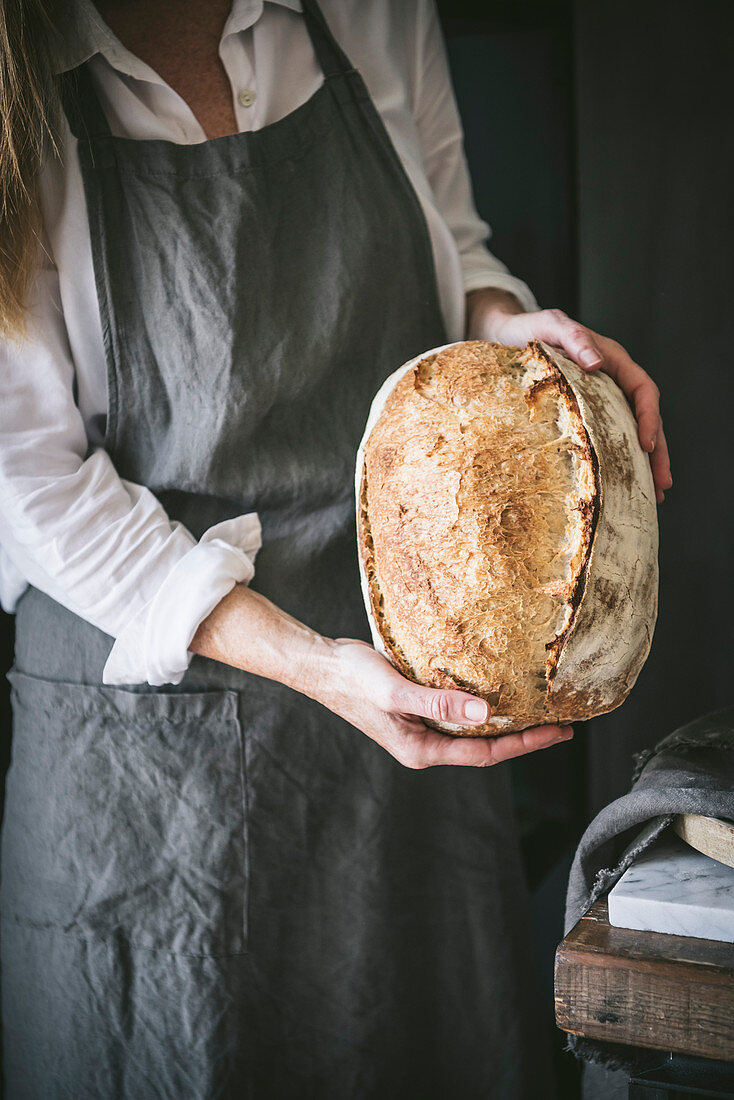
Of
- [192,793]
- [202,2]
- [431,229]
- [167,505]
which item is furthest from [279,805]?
[202,2]

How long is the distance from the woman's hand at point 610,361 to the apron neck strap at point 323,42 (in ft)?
1.42

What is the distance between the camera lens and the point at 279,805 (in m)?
1.13

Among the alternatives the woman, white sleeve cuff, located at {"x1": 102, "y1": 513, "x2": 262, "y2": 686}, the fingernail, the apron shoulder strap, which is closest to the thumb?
the fingernail

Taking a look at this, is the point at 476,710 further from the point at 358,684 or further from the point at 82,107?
the point at 82,107

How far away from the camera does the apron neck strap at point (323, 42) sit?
1142mm

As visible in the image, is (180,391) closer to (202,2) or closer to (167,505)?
(167,505)

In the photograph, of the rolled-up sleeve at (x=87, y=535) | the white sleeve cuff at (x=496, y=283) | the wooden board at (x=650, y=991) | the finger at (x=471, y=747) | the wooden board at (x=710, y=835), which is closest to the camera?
the wooden board at (x=650, y=991)

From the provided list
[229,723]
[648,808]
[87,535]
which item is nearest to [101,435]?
[87,535]

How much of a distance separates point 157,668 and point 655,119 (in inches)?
49.5

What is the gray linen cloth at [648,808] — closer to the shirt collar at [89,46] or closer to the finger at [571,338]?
the finger at [571,338]

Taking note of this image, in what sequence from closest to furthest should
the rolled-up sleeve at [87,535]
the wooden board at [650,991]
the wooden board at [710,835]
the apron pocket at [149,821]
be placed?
the wooden board at [650,991] → the wooden board at [710,835] → the rolled-up sleeve at [87,535] → the apron pocket at [149,821]

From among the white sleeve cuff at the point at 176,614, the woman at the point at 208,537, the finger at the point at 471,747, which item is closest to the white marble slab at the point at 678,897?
the finger at the point at 471,747

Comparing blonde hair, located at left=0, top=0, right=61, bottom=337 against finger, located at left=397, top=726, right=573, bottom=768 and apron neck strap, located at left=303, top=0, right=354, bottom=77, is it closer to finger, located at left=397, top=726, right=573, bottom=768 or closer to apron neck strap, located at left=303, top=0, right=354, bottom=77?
apron neck strap, located at left=303, top=0, right=354, bottom=77

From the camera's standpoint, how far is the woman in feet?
3.29
